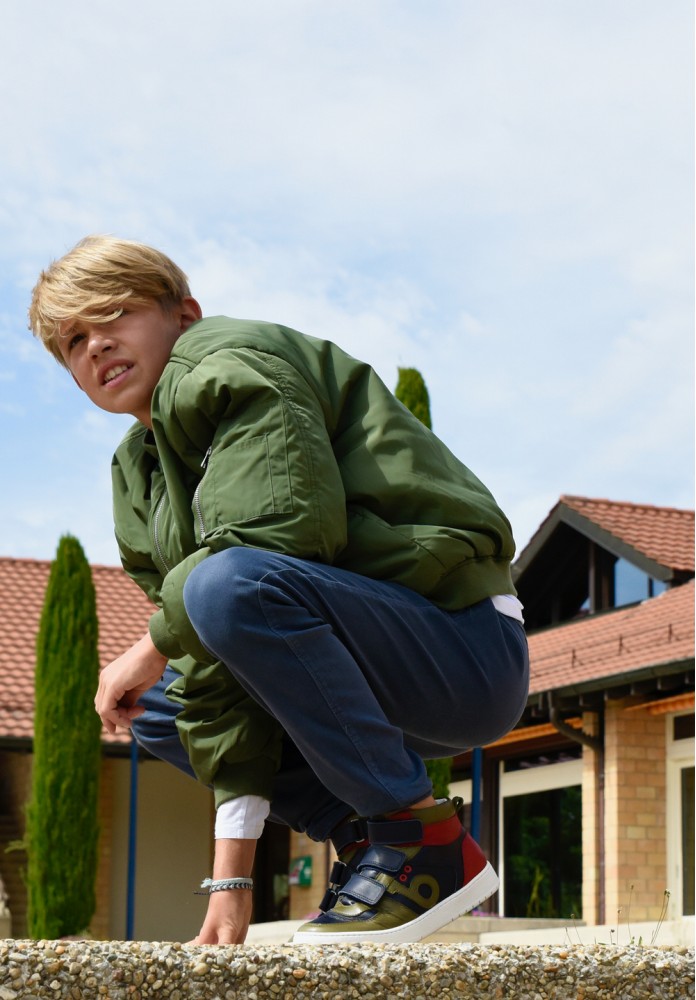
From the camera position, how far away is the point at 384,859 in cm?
253

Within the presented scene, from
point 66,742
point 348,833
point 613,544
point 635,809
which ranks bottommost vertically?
point 348,833

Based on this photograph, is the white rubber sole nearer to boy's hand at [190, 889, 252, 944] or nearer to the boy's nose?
boy's hand at [190, 889, 252, 944]

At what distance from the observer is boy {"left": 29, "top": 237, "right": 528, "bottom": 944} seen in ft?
8.18

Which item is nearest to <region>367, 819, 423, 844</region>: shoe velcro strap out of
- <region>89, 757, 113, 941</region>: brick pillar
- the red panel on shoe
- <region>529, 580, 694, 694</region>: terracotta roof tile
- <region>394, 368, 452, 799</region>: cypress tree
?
the red panel on shoe

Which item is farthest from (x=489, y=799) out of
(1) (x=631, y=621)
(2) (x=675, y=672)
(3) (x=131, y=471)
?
(3) (x=131, y=471)

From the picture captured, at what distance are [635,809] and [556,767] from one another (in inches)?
72.3

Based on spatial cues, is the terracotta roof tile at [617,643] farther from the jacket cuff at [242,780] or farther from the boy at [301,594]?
the jacket cuff at [242,780]

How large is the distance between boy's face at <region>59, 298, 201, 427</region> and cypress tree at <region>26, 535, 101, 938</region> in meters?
12.2

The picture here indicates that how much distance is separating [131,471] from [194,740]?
67cm

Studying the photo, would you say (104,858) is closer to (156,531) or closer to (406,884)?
(156,531)

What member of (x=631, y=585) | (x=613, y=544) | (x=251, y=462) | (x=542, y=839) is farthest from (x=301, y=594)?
(x=631, y=585)

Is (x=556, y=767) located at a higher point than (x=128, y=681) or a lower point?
higher

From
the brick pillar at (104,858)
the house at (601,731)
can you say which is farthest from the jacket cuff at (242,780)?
the brick pillar at (104,858)

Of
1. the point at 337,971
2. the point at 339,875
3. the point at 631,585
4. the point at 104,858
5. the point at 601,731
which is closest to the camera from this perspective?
the point at 337,971
